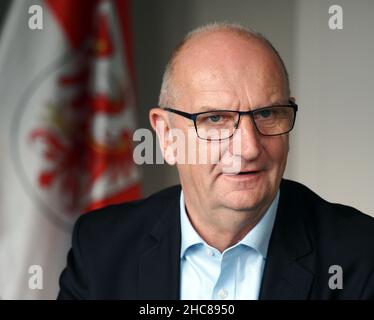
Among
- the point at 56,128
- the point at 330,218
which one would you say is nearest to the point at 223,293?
the point at 330,218

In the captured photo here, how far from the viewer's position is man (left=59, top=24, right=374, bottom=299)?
760 mm

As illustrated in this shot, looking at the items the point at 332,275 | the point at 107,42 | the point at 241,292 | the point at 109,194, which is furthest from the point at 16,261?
the point at 332,275

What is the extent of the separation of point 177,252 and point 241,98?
28 cm

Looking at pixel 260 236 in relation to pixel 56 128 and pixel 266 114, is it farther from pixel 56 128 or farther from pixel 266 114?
pixel 56 128

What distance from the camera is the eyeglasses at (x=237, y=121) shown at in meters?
0.76

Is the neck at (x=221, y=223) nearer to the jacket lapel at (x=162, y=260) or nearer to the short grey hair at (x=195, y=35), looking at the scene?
the jacket lapel at (x=162, y=260)

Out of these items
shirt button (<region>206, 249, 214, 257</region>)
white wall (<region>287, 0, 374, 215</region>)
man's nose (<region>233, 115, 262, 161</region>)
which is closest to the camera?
man's nose (<region>233, 115, 262, 161</region>)

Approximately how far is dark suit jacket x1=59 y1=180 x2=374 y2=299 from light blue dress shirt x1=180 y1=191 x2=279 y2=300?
2cm

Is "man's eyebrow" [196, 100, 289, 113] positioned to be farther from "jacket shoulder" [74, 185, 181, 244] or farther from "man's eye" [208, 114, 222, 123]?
"jacket shoulder" [74, 185, 181, 244]

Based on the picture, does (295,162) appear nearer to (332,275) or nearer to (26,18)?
(332,275)

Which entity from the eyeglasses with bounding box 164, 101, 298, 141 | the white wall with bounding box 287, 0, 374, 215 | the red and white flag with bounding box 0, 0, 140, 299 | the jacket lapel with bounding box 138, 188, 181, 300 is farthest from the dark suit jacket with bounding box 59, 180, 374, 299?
the red and white flag with bounding box 0, 0, 140, 299

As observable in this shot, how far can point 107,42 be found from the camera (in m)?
1.61

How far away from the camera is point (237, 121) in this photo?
760 mm

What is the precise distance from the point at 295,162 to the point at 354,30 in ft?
1.19
